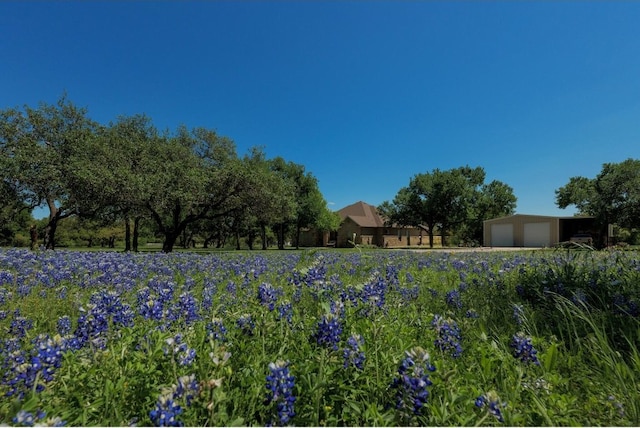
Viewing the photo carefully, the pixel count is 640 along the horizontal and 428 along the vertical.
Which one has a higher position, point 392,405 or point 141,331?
point 141,331

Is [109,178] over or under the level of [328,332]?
over

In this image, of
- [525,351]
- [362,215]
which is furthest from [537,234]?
[525,351]

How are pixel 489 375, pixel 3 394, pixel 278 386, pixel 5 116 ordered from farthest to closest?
pixel 5 116
pixel 489 375
pixel 3 394
pixel 278 386

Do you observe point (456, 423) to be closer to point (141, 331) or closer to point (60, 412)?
point (60, 412)

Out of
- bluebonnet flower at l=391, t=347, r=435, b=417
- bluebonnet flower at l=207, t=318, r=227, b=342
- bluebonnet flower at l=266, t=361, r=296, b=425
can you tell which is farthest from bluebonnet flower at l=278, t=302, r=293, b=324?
bluebonnet flower at l=391, t=347, r=435, b=417

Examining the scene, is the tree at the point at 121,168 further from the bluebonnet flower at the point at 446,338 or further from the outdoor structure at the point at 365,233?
the outdoor structure at the point at 365,233

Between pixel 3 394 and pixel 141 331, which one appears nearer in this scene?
pixel 3 394

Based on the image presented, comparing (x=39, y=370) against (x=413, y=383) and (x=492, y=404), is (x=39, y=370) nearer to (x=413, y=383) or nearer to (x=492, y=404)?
(x=413, y=383)

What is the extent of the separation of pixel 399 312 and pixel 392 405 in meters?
1.82

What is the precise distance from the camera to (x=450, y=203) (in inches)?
1711

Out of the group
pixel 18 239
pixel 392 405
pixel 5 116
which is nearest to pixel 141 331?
pixel 392 405

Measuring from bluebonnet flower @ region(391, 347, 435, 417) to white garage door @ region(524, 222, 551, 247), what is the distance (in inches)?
1716

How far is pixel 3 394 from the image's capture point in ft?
6.76

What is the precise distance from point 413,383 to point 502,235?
46.2 metres
